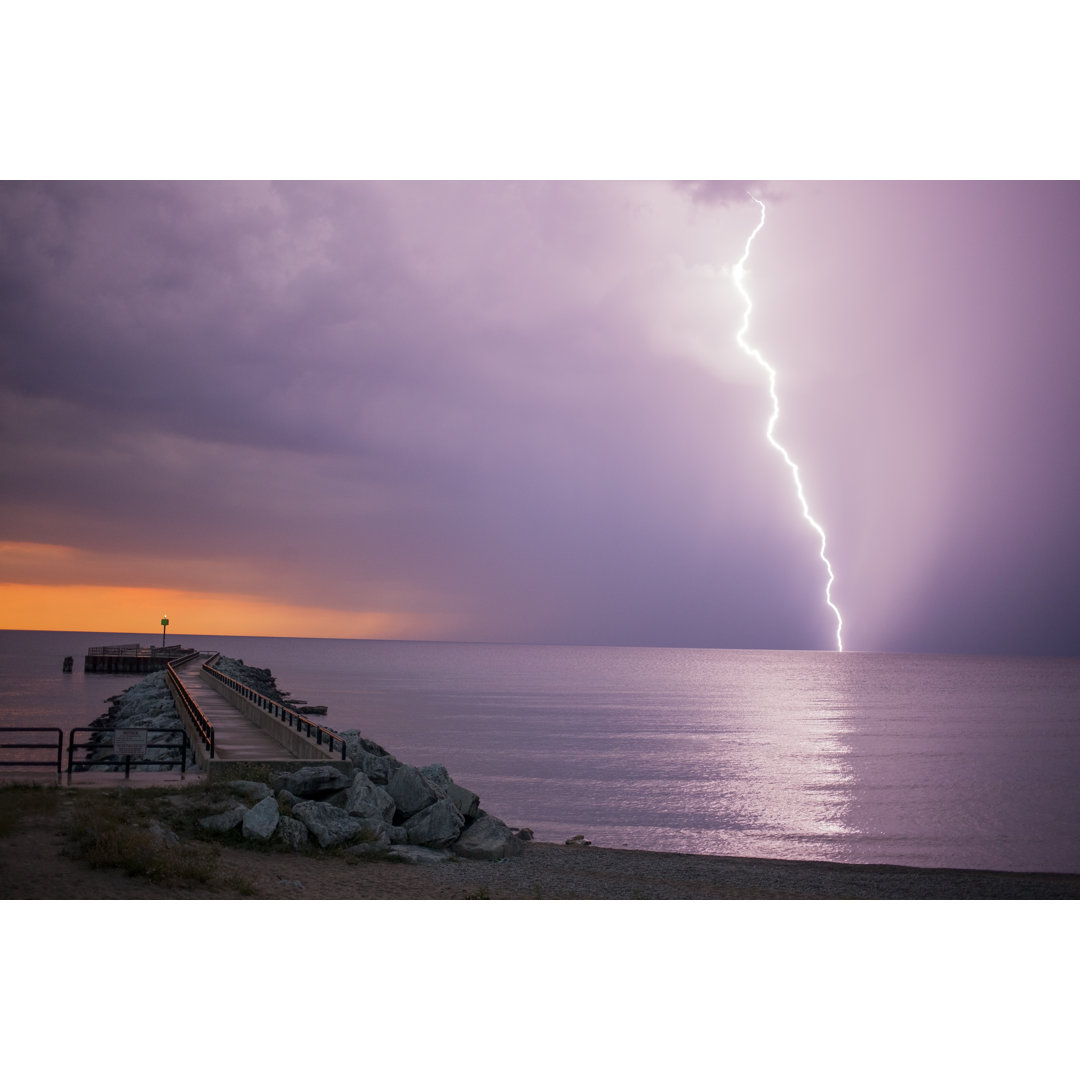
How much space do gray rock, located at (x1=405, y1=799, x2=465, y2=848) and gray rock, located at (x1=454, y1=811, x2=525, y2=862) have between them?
24 cm

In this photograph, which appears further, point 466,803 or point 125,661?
point 125,661

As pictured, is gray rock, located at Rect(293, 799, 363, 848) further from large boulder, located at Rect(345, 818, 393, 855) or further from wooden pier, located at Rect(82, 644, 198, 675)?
wooden pier, located at Rect(82, 644, 198, 675)

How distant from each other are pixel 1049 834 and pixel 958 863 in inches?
211

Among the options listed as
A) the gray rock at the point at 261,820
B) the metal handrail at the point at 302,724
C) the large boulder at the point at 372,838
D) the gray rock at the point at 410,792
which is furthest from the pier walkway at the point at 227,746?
the gray rock at the point at 261,820

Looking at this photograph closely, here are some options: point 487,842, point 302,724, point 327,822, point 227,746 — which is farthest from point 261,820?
point 302,724

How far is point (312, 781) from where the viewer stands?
53.3 feet

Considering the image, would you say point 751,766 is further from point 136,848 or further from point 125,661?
point 125,661

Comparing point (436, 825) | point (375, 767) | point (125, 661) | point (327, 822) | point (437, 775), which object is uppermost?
point (125, 661)

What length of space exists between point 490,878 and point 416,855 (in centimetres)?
141

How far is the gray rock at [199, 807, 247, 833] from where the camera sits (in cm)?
1307

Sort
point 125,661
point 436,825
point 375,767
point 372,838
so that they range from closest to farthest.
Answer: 1. point 372,838
2. point 436,825
3. point 375,767
4. point 125,661

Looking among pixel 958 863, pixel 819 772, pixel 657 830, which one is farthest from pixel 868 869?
pixel 819 772

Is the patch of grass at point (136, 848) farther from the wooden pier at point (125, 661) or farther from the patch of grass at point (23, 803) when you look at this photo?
the wooden pier at point (125, 661)

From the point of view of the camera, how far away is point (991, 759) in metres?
38.6
